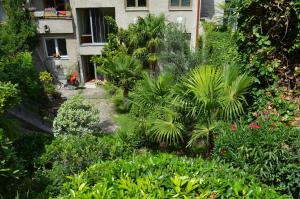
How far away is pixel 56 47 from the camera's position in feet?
67.8

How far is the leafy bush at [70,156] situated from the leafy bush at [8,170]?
720 millimetres

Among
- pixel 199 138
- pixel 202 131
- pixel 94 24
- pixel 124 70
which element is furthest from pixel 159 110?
pixel 94 24

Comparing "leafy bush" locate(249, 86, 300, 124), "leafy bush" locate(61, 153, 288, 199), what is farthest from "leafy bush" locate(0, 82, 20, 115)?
"leafy bush" locate(249, 86, 300, 124)

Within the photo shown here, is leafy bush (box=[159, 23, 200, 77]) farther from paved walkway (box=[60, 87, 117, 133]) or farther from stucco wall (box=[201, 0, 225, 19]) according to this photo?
paved walkway (box=[60, 87, 117, 133])

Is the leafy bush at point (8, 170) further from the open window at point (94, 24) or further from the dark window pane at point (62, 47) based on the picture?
the dark window pane at point (62, 47)

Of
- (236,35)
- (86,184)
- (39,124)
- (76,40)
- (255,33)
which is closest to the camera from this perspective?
(86,184)

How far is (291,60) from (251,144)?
3178 mm

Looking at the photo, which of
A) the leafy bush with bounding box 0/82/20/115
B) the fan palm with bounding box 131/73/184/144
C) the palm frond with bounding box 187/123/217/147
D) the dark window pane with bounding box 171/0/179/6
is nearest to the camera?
the leafy bush with bounding box 0/82/20/115

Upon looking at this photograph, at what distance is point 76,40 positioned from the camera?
66.0 feet

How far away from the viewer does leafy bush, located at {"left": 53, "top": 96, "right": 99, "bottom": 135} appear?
11305 mm

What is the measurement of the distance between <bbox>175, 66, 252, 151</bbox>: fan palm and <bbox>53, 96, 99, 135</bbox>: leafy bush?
4.97m

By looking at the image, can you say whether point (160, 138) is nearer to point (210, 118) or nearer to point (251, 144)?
point (210, 118)

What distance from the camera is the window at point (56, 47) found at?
20.5 meters

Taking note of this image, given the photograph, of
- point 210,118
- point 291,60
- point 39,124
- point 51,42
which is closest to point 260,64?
point 291,60
